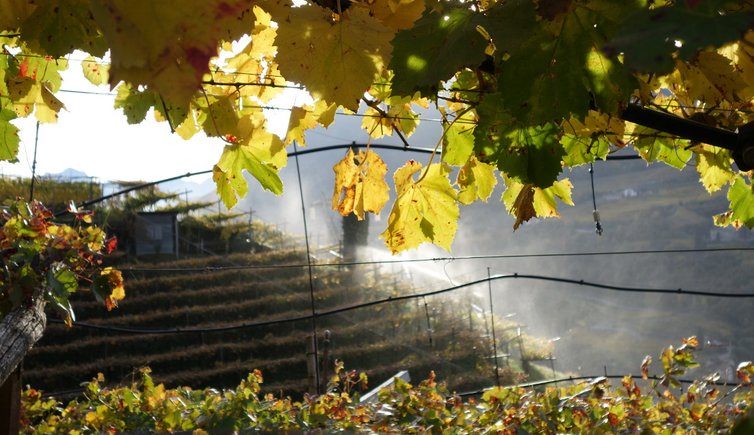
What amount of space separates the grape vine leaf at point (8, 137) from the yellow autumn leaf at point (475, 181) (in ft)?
1.28

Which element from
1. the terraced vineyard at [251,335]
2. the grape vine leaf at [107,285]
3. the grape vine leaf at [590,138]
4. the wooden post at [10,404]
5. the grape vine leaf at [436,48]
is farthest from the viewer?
the terraced vineyard at [251,335]

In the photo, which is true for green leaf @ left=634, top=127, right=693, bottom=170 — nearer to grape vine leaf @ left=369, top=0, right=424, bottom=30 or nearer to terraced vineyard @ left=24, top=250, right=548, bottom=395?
grape vine leaf @ left=369, top=0, right=424, bottom=30

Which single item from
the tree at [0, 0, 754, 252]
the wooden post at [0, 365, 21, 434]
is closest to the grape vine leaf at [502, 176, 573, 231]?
the tree at [0, 0, 754, 252]

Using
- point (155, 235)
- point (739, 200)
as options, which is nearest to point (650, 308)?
point (155, 235)

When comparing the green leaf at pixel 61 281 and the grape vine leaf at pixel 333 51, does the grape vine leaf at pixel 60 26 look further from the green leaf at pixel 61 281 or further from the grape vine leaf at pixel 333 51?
the green leaf at pixel 61 281

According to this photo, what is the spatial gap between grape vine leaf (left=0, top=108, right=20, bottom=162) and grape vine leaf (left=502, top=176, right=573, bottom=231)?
0.40 metres

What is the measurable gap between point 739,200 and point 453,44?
56 cm

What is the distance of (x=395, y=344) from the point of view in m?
→ 11.9

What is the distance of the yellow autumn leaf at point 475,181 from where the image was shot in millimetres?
725

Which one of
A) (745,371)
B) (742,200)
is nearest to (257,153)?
(742,200)

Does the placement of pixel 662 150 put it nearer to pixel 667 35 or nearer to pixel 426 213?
pixel 426 213

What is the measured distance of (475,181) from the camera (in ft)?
2.42

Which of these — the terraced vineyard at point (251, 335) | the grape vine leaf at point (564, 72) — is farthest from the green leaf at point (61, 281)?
the terraced vineyard at point (251, 335)

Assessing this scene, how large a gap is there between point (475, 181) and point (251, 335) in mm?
11016
